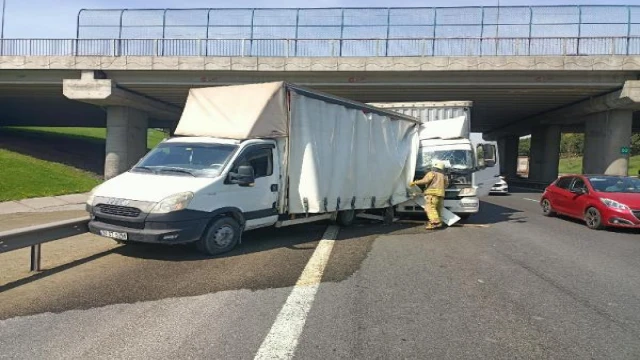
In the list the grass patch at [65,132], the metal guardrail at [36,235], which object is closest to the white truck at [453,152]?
the metal guardrail at [36,235]

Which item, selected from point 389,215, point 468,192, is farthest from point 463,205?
point 389,215

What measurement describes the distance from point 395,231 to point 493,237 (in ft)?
6.46

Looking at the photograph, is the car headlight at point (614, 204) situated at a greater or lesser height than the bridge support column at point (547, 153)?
lesser

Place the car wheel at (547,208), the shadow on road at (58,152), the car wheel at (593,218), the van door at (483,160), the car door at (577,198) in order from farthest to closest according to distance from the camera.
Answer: the shadow on road at (58,152) → the car wheel at (547,208) → the van door at (483,160) → the car door at (577,198) → the car wheel at (593,218)

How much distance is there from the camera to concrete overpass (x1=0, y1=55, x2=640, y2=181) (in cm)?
2170

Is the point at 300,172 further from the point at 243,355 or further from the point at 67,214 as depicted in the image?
the point at 67,214

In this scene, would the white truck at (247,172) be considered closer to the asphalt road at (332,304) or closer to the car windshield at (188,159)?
the car windshield at (188,159)

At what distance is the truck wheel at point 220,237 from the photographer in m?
6.96

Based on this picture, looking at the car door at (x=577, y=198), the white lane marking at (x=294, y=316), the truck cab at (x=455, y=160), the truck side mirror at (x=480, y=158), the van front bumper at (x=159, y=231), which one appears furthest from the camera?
the truck side mirror at (x=480, y=158)

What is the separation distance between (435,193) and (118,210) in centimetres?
669

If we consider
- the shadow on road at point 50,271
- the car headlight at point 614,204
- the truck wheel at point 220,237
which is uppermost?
the car headlight at point 614,204

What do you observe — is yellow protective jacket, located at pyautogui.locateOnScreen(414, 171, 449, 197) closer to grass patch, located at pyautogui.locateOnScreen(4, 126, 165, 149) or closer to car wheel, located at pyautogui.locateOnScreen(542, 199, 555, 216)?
car wheel, located at pyautogui.locateOnScreen(542, 199, 555, 216)

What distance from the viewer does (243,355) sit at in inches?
142

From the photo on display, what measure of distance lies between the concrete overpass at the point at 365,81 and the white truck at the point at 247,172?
12637 mm
